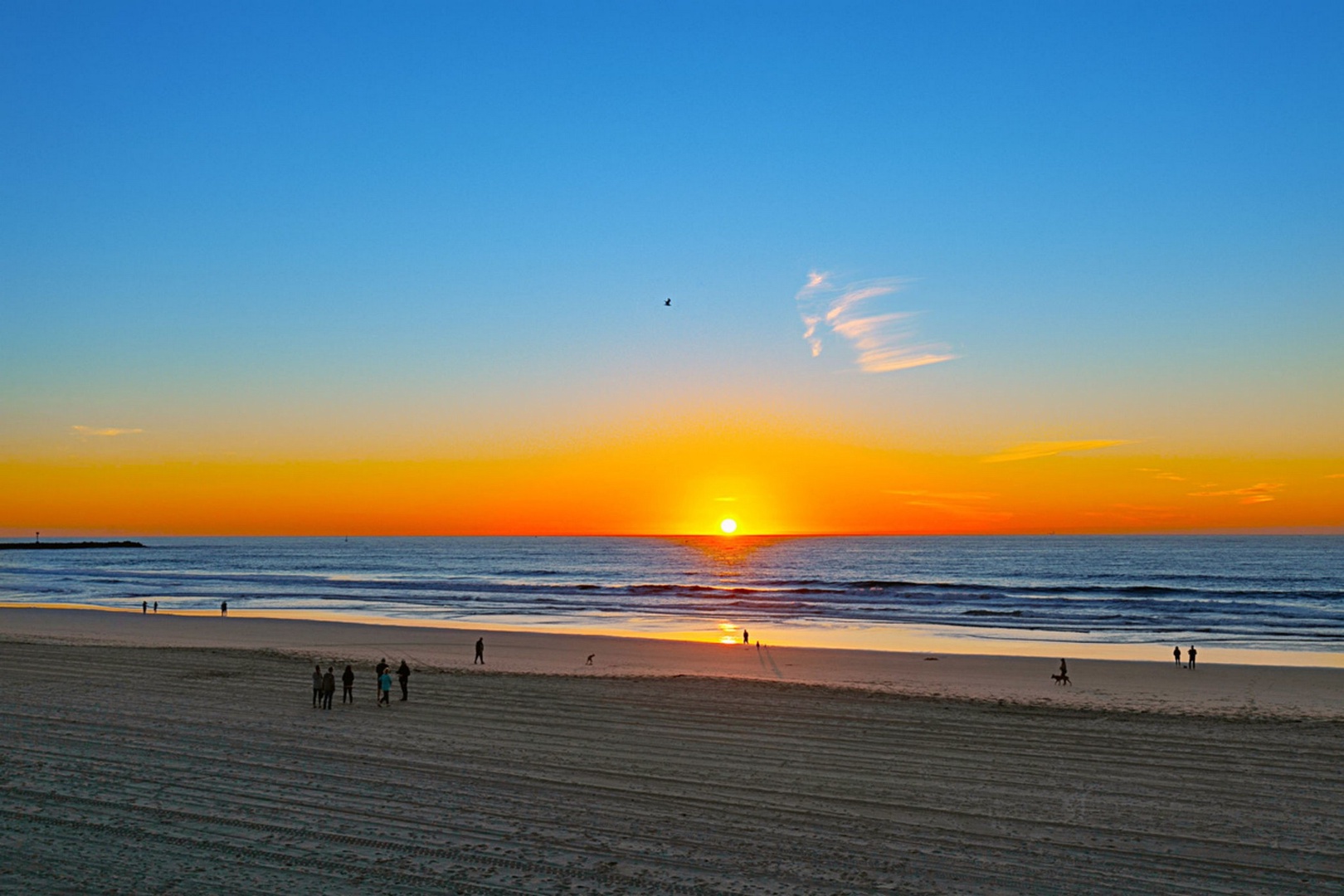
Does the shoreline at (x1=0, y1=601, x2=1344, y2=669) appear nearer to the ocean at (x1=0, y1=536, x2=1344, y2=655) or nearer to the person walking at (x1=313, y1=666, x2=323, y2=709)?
the ocean at (x1=0, y1=536, x2=1344, y2=655)

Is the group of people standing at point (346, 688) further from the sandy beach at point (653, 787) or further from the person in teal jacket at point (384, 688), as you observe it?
the sandy beach at point (653, 787)

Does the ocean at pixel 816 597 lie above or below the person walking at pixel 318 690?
below

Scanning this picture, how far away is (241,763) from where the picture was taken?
49.2ft

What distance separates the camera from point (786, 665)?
33688mm

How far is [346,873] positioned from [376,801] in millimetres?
2859

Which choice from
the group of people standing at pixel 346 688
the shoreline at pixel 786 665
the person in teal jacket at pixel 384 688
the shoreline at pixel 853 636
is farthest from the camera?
the shoreline at pixel 853 636

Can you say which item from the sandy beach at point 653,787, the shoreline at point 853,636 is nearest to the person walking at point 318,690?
the sandy beach at point 653,787

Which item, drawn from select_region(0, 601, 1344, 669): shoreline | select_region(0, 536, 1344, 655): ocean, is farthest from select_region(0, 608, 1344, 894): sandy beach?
select_region(0, 536, 1344, 655): ocean

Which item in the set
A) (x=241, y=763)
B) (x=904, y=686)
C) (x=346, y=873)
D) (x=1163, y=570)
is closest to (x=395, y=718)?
(x=241, y=763)

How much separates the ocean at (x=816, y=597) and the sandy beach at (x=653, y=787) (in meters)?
22.2

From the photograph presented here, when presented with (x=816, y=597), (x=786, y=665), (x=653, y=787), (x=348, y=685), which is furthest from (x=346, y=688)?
(x=816, y=597)

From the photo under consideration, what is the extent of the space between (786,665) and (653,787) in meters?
20.3

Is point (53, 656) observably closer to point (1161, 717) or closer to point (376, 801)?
point (376, 801)

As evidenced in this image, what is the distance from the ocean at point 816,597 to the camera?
50125mm
